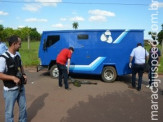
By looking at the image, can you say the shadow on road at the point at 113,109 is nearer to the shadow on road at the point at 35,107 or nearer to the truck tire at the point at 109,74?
the shadow on road at the point at 35,107

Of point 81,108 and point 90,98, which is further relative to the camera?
point 90,98

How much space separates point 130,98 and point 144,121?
2090 millimetres

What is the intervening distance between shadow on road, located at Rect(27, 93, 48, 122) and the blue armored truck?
11.1 ft

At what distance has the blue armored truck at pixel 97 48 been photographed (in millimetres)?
9789

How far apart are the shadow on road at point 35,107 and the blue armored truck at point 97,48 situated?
338 cm

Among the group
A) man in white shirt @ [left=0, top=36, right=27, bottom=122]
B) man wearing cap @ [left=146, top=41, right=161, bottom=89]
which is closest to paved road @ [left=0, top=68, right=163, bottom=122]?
man wearing cap @ [left=146, top=41, right=161, bottom=89]

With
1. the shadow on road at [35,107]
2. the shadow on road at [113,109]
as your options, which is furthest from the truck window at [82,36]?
the shadow on road at [35,107]

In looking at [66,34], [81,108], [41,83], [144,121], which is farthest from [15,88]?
[66,34]

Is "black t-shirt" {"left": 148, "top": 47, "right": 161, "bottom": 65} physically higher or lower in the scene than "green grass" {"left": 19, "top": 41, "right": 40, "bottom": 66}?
higher

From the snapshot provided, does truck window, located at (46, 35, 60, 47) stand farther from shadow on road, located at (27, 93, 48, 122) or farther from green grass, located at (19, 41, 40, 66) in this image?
green grass, located at (19, 41, 40, 66)

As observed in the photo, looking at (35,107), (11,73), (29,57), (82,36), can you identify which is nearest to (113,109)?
(35,107)

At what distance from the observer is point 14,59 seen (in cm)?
403

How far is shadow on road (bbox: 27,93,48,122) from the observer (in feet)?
18.5

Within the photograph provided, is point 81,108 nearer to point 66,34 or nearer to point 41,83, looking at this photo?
point 41,83
